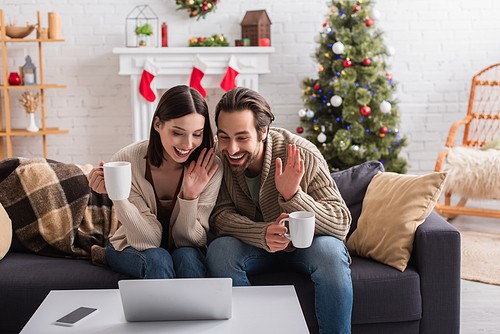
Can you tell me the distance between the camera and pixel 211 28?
4.13m

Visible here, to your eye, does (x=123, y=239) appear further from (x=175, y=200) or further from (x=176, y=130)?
(x=176, y=130)

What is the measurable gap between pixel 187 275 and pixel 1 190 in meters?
0.87

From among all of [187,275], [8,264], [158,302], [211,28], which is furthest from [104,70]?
[158,302]

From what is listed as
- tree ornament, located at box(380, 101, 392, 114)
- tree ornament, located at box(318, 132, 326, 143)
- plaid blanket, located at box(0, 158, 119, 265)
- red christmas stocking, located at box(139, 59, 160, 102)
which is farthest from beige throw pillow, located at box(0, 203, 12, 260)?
tree ornament, located at box(380, 101, 392, 114)

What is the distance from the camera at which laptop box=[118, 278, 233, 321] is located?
115 centimetres

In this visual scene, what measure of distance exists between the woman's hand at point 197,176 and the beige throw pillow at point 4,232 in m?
0.72

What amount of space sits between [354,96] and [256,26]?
3.41 ft

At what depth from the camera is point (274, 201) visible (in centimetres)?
175

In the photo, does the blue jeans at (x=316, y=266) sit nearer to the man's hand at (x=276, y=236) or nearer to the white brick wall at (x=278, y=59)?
the man's hand at (x=276, y=236)

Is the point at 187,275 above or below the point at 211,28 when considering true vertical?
below

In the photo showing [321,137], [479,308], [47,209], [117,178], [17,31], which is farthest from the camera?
[17,31]

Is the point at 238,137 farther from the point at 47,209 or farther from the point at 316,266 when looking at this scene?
the point at 47,209

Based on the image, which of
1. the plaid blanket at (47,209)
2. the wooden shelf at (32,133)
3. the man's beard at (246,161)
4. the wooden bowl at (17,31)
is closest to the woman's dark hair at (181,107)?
the man's beard at (246,161)

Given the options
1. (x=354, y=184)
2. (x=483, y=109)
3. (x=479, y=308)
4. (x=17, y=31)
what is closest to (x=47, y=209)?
(x=354, y=184)
